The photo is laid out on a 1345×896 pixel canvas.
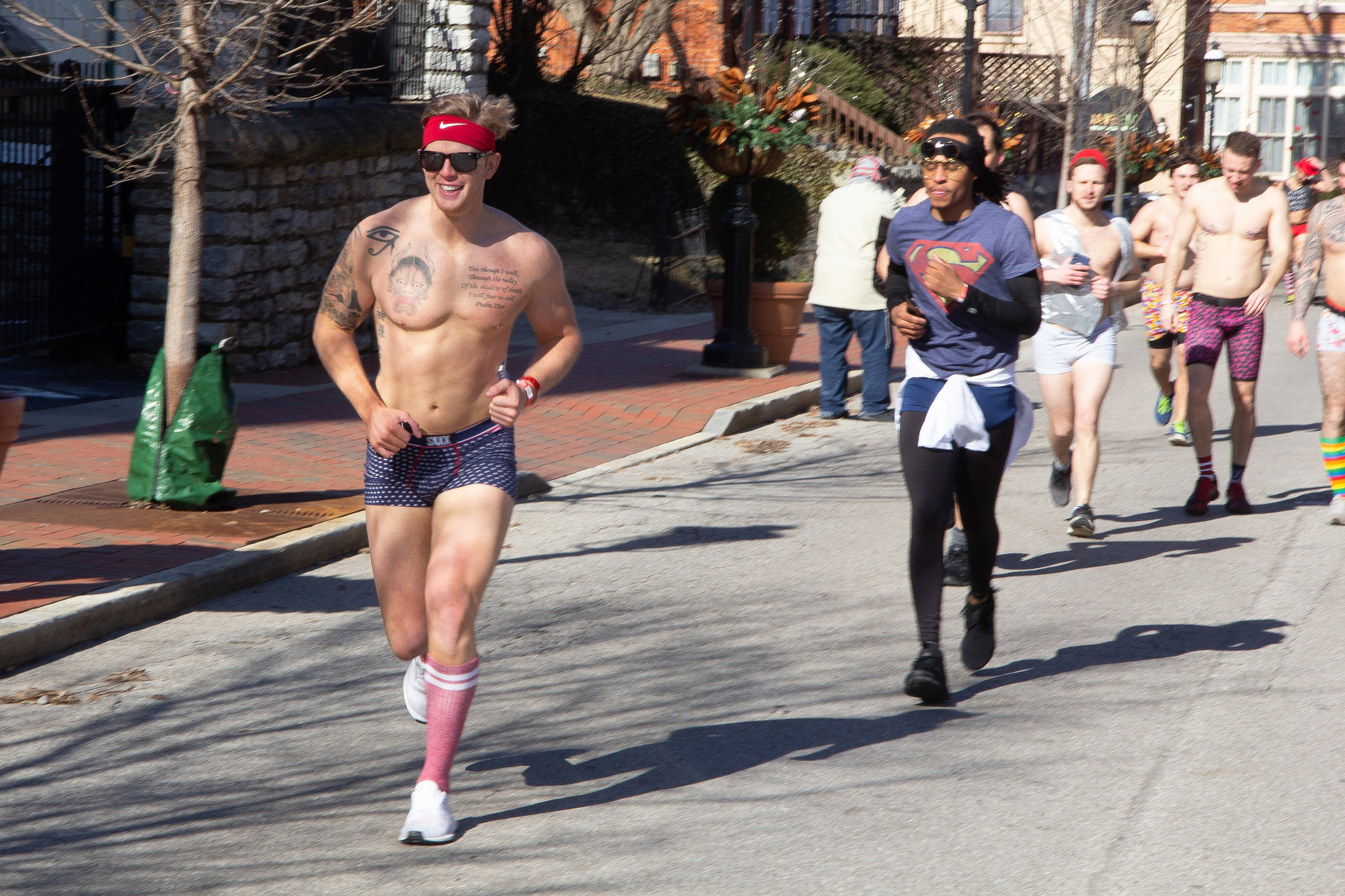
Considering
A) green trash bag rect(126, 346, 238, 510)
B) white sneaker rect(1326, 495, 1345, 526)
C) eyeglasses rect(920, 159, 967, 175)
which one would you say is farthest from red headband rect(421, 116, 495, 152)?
white sneaker rect(1326, 495, 1345, 526)

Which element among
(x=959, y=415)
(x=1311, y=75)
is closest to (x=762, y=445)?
(x=959, y=415)

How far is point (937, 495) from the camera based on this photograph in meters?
5.04

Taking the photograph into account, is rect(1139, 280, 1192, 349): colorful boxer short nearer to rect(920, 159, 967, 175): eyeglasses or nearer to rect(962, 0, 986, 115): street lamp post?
rect(920, 159, 967, 175): eyeglasses

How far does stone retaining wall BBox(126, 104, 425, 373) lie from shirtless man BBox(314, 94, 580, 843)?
7.89 meters

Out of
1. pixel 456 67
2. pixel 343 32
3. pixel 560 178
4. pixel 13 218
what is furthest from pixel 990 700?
pixel 560 178

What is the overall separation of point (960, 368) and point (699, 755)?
1.65 metres

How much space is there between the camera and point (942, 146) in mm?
5016

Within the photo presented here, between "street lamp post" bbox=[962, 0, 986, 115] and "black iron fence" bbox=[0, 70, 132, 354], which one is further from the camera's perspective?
"street lamp post" bbox=[962, 0, 986, 115]

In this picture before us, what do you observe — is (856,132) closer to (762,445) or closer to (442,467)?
(762,445)

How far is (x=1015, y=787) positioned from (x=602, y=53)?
2426 cm

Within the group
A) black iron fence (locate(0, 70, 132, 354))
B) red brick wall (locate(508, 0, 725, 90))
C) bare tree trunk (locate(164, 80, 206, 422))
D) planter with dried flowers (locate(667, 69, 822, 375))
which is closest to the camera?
bare tree trunk (locate(164, 80, 206, 422))

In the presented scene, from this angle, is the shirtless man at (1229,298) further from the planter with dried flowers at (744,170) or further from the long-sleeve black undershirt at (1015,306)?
the planter with dried flowers at (744,170)

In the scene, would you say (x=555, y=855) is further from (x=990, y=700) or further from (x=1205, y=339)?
(x=1205, y=339)

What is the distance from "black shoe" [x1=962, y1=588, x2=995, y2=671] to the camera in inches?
209
